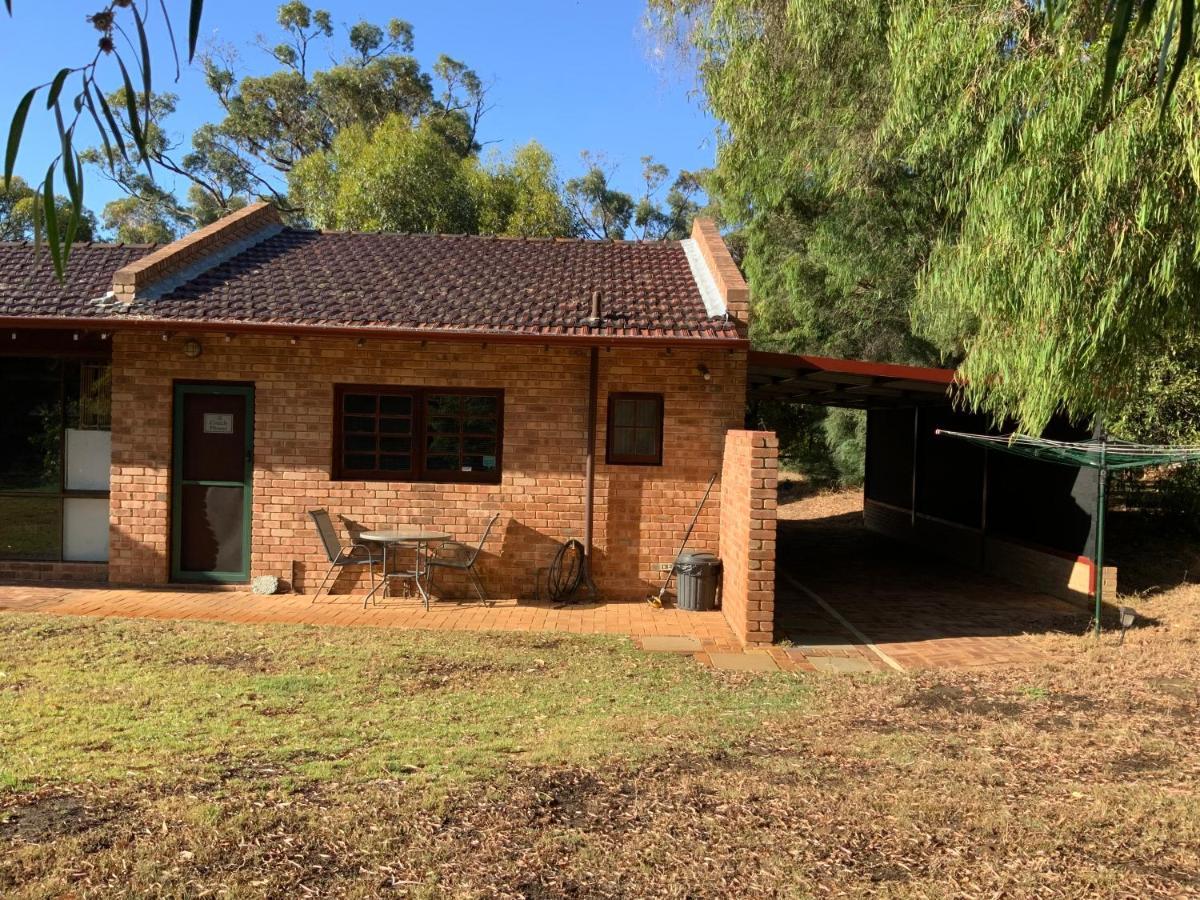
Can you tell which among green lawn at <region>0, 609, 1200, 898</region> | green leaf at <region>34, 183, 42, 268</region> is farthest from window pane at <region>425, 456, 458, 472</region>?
green leaf at <region>34, 183, 42, 268</region>

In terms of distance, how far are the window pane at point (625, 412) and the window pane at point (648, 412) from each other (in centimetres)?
5

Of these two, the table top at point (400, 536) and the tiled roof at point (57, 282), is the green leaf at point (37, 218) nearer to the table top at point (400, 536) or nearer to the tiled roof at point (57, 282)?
the table top at point (400, 536)

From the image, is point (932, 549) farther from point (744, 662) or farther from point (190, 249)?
point (190, 249)

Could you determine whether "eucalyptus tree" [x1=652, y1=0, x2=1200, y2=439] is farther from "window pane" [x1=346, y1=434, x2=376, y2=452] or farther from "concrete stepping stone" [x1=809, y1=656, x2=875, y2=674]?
"window pane" [x1=346, y1=434, x2=376, y2=452]

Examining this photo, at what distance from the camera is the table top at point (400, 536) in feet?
30.2

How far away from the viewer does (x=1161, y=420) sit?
11.3 metres

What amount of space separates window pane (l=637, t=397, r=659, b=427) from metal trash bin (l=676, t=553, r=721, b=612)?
1.52m

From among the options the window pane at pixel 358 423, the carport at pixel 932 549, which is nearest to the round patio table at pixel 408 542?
the window pane at pixel 358 423

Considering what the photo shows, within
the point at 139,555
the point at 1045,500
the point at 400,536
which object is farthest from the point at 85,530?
the point at 1045,500

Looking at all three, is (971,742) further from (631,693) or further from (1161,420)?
(1161,420)

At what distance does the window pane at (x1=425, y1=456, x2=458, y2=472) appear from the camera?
33.2 feet

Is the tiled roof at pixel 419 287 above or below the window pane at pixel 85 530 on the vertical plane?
above

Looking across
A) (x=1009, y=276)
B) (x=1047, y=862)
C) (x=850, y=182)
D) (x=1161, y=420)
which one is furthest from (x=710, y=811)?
(x=1161, y=420)

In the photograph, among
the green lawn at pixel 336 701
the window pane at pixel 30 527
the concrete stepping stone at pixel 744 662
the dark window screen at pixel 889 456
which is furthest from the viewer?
the dark window screen at pixel 889 456
